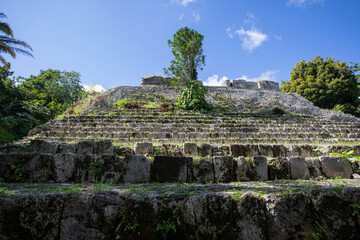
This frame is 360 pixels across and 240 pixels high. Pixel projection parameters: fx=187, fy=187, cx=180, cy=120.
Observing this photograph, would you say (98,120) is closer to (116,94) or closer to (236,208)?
(116,94)

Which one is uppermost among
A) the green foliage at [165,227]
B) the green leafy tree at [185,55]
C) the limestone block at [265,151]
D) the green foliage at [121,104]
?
the green leafy tree at [185,55]

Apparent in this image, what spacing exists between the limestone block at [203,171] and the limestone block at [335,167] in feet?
7.17

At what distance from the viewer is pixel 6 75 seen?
62.9 ft

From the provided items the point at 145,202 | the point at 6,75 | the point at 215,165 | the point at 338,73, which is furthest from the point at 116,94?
the point at 338,73

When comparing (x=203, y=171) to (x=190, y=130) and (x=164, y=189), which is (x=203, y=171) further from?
(x=190, y=130)

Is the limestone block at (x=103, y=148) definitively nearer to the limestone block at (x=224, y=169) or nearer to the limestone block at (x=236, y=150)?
the limestone block at (x=224, y=169)

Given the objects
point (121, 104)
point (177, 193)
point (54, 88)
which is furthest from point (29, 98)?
point (177, 193)

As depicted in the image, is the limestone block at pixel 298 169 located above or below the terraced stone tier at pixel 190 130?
below

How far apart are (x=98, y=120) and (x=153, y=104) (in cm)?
388

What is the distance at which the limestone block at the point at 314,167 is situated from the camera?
3484 millimetres

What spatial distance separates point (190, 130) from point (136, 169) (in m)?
5.26

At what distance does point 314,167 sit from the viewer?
353 cm

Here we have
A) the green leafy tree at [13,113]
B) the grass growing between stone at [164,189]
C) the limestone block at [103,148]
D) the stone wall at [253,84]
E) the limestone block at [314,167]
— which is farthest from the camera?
the stone wall at [253,84]

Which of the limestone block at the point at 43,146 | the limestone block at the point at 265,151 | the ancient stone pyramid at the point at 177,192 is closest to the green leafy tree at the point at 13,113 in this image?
the ancient stone pyramid at the point at 177,192
